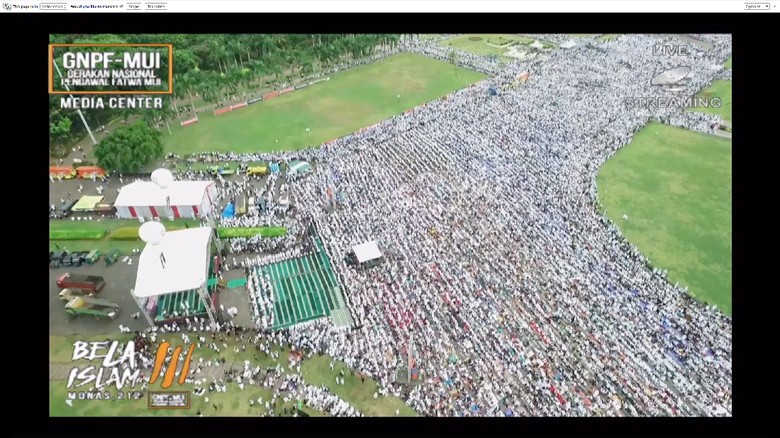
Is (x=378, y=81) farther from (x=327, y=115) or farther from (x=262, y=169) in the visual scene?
(x=262, y=169)

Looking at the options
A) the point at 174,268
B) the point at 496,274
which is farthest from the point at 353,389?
the point at 174,268

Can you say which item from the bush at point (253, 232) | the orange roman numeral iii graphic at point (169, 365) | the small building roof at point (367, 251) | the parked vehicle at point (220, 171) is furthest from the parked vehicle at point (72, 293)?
the small building roof at point (367, 251)

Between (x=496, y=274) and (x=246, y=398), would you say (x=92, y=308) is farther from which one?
(x=496, y=274)

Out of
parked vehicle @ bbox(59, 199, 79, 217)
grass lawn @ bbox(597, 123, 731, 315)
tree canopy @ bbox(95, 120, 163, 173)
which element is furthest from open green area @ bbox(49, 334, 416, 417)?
grass lawn @ bbox(597, 123, 731, 315)

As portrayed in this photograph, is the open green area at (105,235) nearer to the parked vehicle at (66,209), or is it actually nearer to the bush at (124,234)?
the bush at (124,234)

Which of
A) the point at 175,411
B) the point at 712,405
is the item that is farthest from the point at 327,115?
the point at 712,405

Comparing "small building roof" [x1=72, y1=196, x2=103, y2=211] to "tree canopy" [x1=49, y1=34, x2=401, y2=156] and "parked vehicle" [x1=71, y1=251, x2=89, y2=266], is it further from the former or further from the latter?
"tree canopy" [x1=49, y1=34, x2=401, y2=156]
